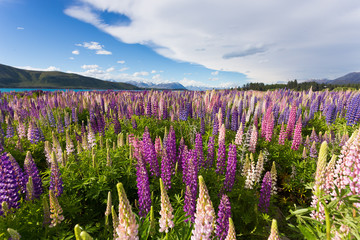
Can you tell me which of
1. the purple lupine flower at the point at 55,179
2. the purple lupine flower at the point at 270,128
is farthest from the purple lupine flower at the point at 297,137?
the purple lupine flower at the point at 55,179

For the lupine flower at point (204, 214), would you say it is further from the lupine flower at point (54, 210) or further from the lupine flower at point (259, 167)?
the lupine flower at point (259, 167)

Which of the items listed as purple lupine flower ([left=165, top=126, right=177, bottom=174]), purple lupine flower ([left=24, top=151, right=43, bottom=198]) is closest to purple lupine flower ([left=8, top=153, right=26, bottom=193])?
purple lupine flower ([left=24, top=151, right=43, bottom=198])

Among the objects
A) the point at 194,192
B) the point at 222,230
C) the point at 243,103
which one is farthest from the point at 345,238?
the point at 243,103

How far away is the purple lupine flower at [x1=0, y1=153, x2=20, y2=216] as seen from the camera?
3.04 meters

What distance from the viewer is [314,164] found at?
5387mm

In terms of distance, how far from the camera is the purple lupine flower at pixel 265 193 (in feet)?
12.5

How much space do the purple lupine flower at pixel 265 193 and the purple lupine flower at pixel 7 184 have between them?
4876 mm

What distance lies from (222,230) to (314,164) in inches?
178

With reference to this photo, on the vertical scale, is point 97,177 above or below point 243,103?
below

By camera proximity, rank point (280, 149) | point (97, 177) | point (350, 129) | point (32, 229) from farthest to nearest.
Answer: point (350, 129), point (280, 149), point (97, 177), point (32, 229)

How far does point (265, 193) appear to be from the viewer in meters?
3.88

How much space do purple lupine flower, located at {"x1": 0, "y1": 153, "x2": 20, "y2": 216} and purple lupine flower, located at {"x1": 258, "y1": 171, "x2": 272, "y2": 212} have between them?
488cm

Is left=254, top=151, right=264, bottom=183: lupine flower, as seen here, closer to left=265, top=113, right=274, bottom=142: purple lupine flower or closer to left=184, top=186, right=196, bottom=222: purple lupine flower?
left=184, top=186, right=196, bottom=222: purple lupine flower

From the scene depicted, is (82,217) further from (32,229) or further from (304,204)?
(304,204)
